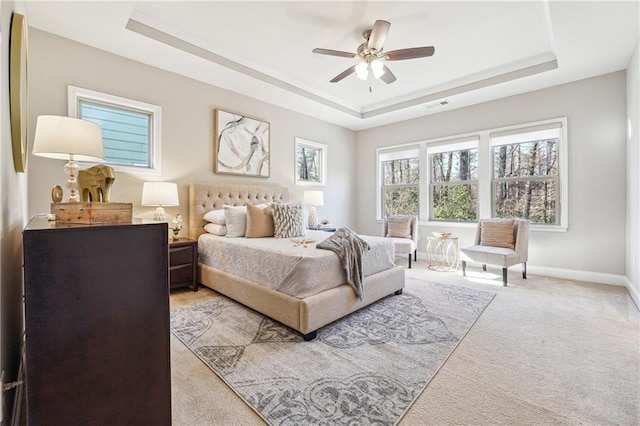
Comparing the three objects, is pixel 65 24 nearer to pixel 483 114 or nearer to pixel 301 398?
pixel 301 398

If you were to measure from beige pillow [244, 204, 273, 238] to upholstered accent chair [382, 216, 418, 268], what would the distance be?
229 centimetres

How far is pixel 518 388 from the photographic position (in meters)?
1.69

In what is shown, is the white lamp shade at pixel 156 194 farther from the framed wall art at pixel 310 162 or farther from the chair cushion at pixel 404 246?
the chair cushion at pixel 404 246

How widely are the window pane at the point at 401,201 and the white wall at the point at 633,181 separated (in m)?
2.93

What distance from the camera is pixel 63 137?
64.9 inches

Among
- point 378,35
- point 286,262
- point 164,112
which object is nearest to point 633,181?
point 378,35

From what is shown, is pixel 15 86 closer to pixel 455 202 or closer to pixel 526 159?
pixel 455 202

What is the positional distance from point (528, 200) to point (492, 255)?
1.41 meters

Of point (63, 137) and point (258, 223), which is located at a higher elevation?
point (63, 137)

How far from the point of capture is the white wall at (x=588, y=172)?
3727mm

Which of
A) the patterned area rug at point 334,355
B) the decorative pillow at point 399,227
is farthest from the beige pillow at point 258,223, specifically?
the decorative pillow at point 399,227

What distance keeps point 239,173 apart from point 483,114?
4.18 m

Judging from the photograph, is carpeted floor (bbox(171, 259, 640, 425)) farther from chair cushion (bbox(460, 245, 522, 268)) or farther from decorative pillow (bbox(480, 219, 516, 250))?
decorative pillow (bbox(480, 219, 516, 250))

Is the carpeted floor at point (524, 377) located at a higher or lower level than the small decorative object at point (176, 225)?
lower
